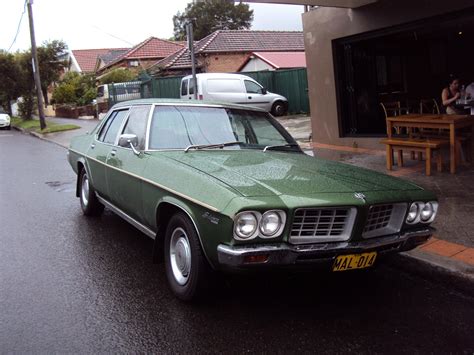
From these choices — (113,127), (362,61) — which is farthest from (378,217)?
(362,61)

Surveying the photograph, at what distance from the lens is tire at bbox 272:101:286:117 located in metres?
20.1

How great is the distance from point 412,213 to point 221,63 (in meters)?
26.5

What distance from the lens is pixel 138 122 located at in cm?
505

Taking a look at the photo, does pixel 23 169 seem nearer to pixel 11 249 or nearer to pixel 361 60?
pixel 11 249

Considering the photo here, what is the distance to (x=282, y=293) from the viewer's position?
13.2ft

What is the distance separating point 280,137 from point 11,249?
10.3 feet

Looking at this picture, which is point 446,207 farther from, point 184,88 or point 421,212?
point 184,88

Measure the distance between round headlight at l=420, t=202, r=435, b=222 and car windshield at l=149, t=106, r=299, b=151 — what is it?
62.0 inches

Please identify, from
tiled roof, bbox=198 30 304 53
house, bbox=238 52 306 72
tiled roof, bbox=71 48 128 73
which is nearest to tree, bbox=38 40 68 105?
tiled roof, bbox=198 30 304 53

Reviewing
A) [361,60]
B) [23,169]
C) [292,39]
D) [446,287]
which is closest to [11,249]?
[446,287]

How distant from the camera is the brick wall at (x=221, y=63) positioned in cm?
2897

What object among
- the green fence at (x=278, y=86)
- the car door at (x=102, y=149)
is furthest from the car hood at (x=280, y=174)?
the green fence at (x=278, y=86)

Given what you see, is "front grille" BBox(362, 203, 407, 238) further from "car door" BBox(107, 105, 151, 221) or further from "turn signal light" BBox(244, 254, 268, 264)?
"car door" BBox(107, 105, 151, 221)

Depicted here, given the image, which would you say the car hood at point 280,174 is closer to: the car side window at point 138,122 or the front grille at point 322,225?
the front grille at point 322,225
